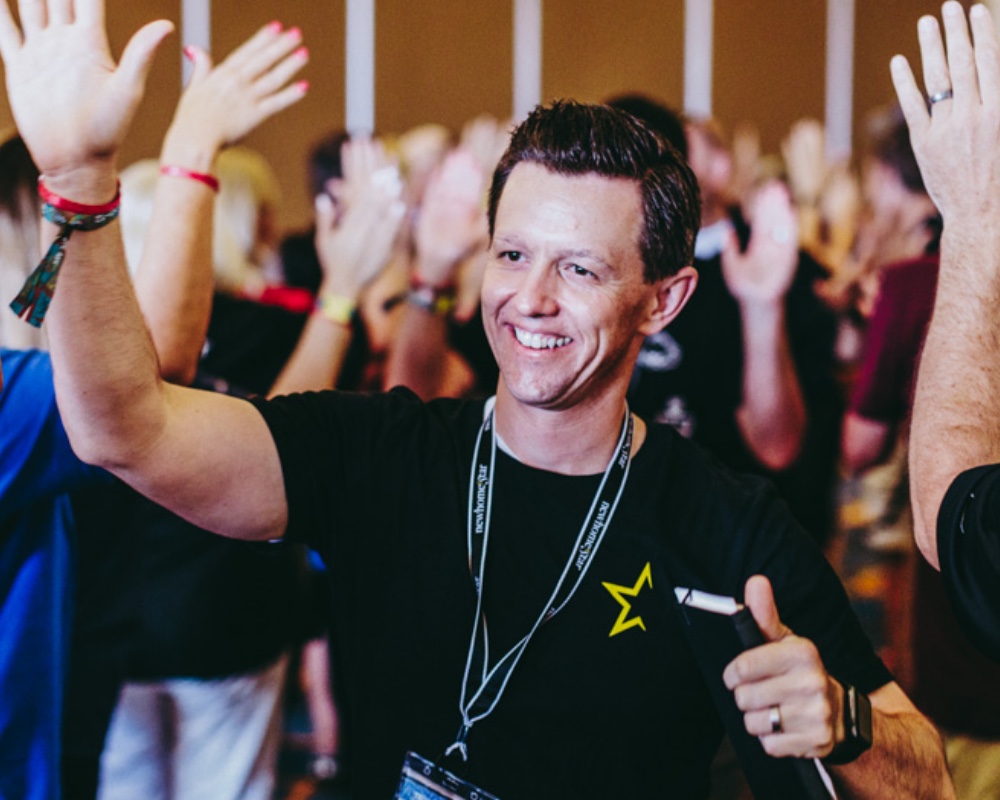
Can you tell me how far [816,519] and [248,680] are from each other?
1.60m

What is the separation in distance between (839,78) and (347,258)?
23.6ft

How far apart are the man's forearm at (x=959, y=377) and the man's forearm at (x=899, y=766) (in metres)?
0.21

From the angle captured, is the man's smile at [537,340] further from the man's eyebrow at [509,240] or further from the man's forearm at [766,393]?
the man's forearm at [766,393]

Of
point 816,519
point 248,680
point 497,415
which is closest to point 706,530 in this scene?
point 497,415

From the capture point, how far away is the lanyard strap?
1.34 metres

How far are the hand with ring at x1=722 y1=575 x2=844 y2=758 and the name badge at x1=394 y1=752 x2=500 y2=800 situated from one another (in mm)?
397

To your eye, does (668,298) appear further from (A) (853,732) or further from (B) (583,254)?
(A) (853,732)

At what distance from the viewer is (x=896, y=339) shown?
2.49 m

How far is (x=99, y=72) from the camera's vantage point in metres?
1.08

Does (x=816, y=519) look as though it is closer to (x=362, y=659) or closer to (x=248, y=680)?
(x=248, y=680)

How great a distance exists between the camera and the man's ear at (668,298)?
1.57 metres

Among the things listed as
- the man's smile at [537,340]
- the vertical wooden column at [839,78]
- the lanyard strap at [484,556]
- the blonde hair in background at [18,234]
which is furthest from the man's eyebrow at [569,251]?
the vertical wooden column at [839,78]

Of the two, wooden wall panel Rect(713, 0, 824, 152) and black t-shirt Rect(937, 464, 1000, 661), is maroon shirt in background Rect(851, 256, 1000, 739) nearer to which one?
black t-shirt Rect(937, 464, 1000, 661)

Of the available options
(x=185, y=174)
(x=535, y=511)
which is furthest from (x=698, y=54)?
(x=535, y=511)
